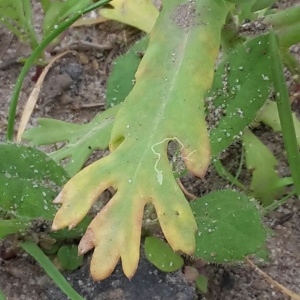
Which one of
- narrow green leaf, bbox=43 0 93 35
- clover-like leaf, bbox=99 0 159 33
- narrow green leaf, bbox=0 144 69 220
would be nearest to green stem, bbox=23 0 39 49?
narrow green leaf, bbox=43 0 93 35

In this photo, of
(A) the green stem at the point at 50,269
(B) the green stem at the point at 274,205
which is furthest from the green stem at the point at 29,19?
(B) the green stem at the point at 274,205

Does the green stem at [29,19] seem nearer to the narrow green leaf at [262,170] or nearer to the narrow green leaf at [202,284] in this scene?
the narrow green leaf at [262,170]

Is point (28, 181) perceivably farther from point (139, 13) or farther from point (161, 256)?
point (139, 13)

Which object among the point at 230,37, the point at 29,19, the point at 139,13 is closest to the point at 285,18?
the point at 230,37

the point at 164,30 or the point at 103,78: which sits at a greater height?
the point at 164,30

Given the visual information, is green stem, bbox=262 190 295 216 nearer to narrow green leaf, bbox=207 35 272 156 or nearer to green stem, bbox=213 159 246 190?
green stem, bbox=213 159 246 190

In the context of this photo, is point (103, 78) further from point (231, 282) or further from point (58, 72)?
point (231, 282)

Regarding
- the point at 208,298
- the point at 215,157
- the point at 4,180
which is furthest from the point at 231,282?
the point at 4,180

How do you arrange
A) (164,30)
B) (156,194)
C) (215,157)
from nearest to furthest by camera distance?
(156,194) < (164,30) < (215,157)
